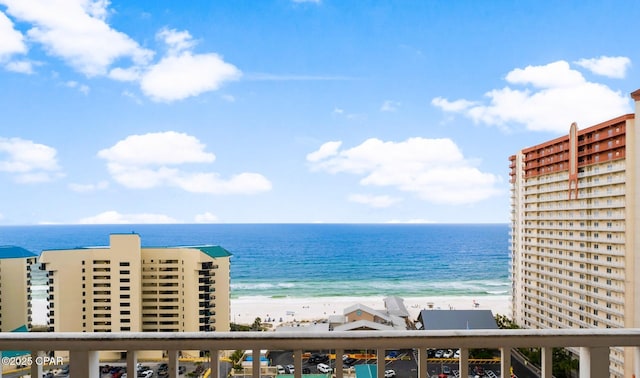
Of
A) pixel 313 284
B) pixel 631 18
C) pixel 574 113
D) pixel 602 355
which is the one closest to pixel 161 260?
pixel 602 355

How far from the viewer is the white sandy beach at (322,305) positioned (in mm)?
13922

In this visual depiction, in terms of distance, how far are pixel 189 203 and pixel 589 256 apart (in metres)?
40.8

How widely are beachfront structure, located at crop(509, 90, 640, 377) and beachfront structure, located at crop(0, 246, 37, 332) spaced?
8.09 meters

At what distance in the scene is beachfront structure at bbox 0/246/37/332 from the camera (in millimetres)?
5656

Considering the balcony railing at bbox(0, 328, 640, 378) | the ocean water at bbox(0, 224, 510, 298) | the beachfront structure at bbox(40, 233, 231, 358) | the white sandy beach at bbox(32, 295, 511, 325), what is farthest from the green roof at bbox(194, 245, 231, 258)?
the ocean water at bbox(0, 224, 510, 298)

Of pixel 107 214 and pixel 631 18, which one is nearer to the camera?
pixel 631 18

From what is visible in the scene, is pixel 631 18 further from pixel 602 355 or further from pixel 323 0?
pixel 602 355

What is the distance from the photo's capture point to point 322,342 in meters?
0.79

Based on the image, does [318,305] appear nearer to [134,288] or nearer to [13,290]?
[134,288]

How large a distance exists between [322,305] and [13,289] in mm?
11386

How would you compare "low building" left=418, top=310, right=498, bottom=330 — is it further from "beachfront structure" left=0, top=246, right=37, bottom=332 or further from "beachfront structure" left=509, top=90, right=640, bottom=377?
"beachfront structure" left=0, top=246, right=37, bottom=332

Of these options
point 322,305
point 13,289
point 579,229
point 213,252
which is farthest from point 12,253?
point 322,305

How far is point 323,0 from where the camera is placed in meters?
24.4

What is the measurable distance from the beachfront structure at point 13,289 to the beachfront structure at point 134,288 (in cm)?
30
